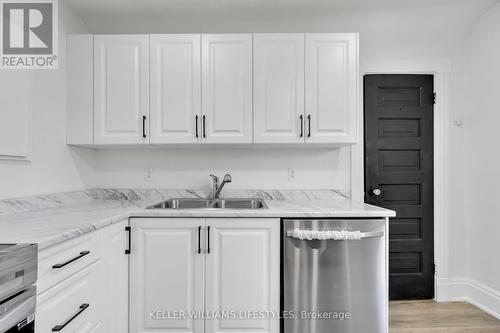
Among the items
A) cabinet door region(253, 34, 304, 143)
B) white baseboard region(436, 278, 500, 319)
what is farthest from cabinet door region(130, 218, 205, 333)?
white baseboard region(436, 278, 500, 319)

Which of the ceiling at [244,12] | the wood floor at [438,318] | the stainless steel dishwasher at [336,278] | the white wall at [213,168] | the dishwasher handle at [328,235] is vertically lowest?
the wood floor at [438,318]

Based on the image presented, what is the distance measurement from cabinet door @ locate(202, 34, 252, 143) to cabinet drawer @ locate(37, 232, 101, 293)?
3.75 ft

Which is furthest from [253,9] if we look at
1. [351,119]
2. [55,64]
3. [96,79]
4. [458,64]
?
[458,64]

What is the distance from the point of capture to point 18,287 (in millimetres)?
925

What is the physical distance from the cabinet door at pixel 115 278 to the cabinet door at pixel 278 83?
119 centimetres

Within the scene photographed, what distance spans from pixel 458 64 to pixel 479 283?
2040 millimetres

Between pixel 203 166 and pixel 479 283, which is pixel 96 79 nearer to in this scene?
pixel 203 166

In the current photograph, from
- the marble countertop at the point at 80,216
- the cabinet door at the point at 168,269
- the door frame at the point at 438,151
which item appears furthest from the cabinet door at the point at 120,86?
the door frame at the point at 438,151

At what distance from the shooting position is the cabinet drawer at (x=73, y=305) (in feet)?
3.62

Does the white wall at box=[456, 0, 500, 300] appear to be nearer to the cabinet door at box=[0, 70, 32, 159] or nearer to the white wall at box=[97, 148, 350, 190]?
the white wall at box=[97, 148, 350, 190]

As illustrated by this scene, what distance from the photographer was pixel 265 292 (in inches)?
73.0

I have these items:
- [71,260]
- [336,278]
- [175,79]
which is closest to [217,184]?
[175,79]

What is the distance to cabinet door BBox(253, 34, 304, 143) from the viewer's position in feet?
7.21

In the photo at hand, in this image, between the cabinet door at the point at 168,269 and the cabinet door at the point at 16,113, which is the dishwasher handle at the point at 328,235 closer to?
the cabinet door at the point at 168,269
